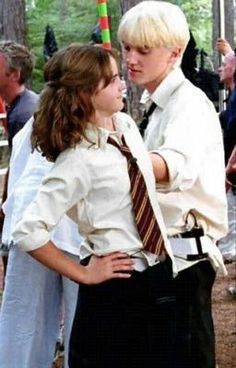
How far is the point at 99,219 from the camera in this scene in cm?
204

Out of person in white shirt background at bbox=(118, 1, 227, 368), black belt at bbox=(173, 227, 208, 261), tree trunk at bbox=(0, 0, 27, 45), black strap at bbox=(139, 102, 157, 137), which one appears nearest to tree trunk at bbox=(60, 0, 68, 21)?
tree trunk at bbox=(0, 0, 27, 45)

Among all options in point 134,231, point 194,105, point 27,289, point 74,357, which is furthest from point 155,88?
point 27,289

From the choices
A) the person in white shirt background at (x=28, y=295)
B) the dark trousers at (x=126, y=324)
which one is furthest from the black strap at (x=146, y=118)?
the person in white shirt background at (x=28, y=295)

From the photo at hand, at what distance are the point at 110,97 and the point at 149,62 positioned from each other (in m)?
0.29

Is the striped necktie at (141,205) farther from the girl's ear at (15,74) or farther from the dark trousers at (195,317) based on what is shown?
the girl's ear at (15,74)

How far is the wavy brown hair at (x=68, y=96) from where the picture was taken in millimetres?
2018

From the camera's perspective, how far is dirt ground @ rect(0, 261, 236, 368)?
4344 mm

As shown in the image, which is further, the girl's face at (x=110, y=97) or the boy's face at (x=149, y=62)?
the boy's face at (x=149, y=62)

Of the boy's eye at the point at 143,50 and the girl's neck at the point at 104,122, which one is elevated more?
the boy's eye at the point at 143,50

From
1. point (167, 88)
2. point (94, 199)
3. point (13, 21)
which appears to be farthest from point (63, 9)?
point (94, 199)

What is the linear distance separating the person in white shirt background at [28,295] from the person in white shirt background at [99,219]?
95 cm

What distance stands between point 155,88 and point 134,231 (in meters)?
0.53

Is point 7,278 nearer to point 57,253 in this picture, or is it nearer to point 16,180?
point 16,180

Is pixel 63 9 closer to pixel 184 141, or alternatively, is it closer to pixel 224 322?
pixel 224 322
